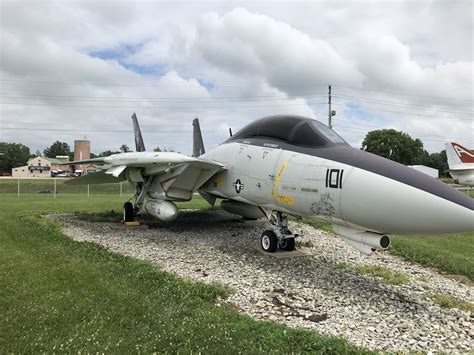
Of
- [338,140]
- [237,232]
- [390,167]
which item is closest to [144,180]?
[237,232]

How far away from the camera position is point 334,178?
548cm

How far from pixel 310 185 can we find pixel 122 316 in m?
3.34

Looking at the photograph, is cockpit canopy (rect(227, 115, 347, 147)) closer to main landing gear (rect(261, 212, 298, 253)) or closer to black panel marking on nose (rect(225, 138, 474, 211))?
black panel marking on nose (rect(225, 138, 474, 211))

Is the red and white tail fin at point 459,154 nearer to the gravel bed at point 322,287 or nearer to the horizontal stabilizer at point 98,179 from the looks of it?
the gravel bed at point 322,287

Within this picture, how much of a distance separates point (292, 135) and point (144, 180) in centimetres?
588

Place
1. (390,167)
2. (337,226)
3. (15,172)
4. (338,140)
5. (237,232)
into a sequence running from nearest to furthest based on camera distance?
(390,167), (337,226), (338,140), (237,232), (15,172)

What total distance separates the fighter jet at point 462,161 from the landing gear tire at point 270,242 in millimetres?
31379

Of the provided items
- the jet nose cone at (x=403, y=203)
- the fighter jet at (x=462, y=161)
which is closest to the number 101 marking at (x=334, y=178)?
the jet nose cone at (x=403, y=203)

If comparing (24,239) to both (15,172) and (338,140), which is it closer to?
(338,140)

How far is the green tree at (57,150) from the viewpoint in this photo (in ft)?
485

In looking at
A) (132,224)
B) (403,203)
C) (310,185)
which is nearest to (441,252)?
(310,185)

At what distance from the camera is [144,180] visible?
36.6 ft

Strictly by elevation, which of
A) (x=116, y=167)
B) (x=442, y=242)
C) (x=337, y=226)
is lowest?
(x=442, y=242)

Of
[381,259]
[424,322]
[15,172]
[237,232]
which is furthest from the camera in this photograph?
[15,172]
